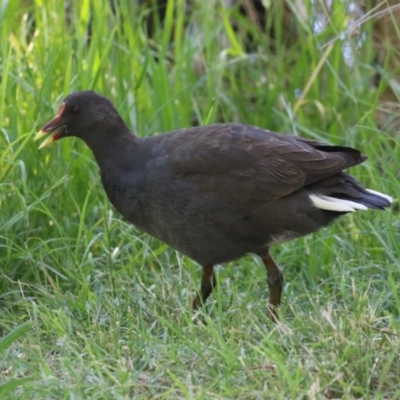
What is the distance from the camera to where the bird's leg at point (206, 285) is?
→ 12.0 feet

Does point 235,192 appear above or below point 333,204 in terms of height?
above

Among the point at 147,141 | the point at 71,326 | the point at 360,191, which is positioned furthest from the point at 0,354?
the point at 360,191

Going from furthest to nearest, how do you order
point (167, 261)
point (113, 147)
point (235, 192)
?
point (167, 261), point (113, 147), point (235, 192)

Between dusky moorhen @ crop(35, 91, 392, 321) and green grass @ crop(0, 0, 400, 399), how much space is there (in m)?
0.23

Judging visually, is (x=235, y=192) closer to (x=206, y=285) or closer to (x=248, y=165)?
(x=248, y=165)

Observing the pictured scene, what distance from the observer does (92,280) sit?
398cm

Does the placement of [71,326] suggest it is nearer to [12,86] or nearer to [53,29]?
[12,86]

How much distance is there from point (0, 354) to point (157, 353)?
0.54m

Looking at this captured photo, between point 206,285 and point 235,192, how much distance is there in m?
0.45

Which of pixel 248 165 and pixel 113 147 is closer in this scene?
pixel 248 165

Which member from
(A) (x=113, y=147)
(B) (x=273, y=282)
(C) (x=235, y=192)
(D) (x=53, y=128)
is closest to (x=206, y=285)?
(B) (x=273, y=282)

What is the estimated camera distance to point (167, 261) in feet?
14.2

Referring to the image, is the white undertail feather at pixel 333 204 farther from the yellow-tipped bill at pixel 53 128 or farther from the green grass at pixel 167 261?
the yellow-tipped bill at pixel 53 128

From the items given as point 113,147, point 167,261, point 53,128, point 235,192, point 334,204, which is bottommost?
point 167,261
